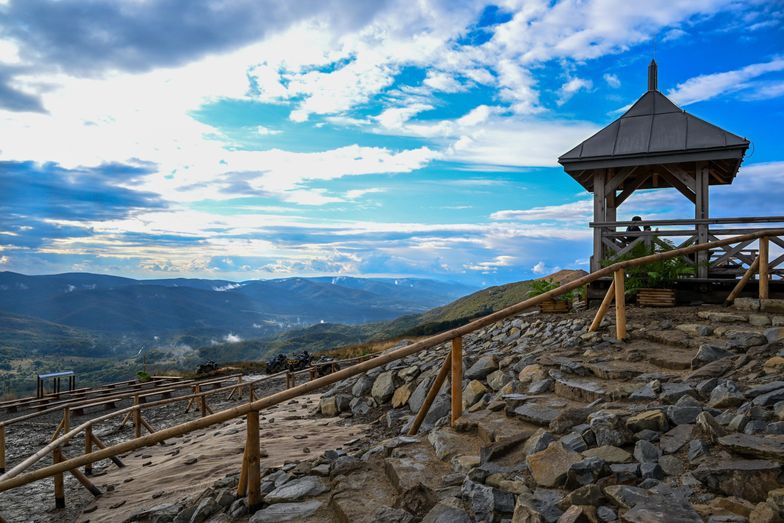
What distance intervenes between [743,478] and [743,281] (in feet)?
25.6

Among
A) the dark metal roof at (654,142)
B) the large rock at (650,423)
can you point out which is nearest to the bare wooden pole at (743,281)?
the dark metal roof at (654,142)

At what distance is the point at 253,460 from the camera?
4.91 m

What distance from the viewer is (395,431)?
28.9ft

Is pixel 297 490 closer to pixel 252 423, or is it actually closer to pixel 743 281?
pixel 252 423

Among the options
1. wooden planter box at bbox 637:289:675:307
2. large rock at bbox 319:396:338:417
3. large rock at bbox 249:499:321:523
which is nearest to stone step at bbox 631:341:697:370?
wooden planter box at bbox 637:289:675:307

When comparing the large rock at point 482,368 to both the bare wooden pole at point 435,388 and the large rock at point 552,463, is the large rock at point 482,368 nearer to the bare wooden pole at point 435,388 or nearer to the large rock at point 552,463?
the bare wooden pole at point 435,388

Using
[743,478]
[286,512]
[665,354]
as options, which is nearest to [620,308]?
[665,354]

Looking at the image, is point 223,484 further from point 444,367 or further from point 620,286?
point 620,286

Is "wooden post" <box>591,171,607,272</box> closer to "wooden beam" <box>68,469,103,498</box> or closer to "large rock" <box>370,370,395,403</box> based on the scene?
"large rock" <box>370,370,395,403</box>

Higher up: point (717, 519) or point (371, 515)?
point (717, 519)

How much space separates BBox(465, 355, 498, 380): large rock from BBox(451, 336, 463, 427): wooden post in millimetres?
3075

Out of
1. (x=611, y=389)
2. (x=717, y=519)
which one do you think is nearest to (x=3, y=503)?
(x=611, y=389)

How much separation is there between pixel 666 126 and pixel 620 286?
718cm

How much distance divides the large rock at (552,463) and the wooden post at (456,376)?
5.57 feet
